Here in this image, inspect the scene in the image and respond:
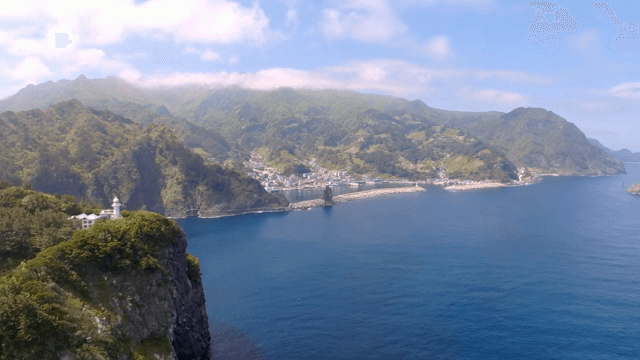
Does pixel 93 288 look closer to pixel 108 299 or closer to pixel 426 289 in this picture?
pixel 108 299

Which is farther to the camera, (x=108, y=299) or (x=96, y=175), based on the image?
(x=96, y=175)

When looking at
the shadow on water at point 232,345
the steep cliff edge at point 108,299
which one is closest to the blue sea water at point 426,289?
the shadow on water at point 232,345

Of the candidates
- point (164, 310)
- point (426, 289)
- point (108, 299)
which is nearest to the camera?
point (108, 299)

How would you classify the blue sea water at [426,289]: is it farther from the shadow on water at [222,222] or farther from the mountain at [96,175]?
the mountain at [96,175]

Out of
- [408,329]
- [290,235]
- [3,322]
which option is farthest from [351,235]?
[3,322]

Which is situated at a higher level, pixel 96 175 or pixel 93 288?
→ pixel 96 175

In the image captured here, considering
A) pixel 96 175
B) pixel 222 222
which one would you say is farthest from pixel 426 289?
pixel 96 175

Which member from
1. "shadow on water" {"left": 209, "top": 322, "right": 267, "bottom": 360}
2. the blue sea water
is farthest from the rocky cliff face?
the blue sea water
